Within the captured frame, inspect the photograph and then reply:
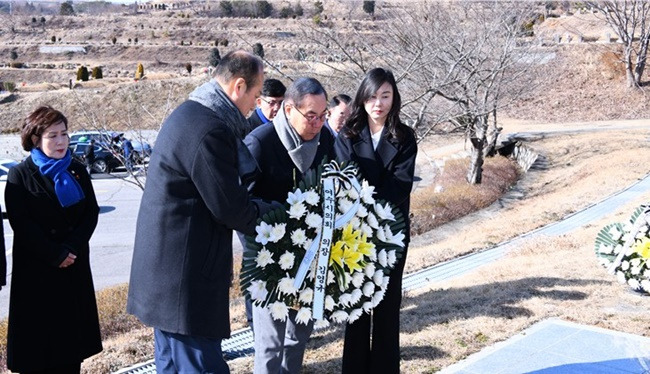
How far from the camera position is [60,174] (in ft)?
14.7

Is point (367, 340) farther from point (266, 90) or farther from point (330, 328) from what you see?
point (266, 90)

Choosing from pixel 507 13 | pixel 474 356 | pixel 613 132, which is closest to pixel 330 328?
pixel 474 356

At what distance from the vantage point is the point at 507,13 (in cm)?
2023

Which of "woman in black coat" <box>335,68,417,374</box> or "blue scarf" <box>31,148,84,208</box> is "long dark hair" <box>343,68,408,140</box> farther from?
"blue scarf" <box>31,148,84,208</box>

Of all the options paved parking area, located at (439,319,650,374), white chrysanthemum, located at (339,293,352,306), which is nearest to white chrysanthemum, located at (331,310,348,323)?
white chrysanthemum, located at (339,293,352,306)

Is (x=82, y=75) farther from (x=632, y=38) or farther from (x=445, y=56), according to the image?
(x=445, y=56)

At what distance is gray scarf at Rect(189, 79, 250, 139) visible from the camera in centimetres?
331

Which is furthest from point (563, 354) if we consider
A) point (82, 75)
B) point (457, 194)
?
point (82, 75)

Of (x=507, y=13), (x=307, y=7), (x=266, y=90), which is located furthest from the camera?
(x=307, y=7)

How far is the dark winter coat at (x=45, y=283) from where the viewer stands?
4301 millimetres

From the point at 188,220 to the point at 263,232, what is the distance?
0.42 m

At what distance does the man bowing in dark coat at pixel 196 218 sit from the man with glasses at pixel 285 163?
1.64 ft

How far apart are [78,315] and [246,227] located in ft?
5.24

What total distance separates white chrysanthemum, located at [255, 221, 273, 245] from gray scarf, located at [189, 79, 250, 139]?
0.45 m
